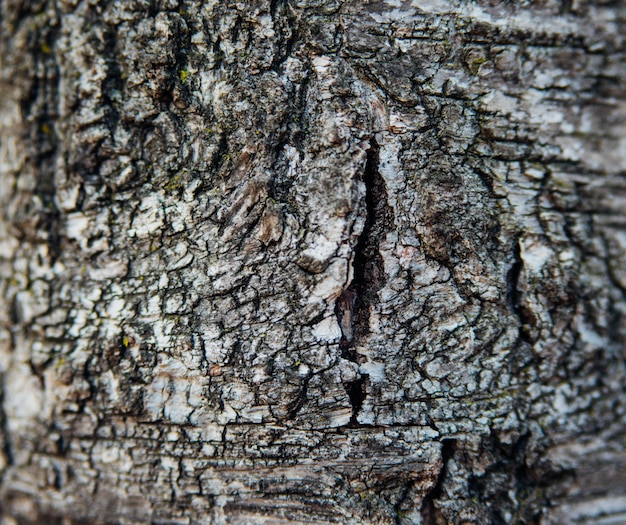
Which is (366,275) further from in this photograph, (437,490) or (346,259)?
(437,490)

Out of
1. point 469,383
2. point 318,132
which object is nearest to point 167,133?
point 318,132

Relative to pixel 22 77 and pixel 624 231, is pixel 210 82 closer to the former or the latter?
pixel 22 77

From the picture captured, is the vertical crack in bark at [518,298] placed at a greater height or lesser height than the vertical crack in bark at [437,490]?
greater

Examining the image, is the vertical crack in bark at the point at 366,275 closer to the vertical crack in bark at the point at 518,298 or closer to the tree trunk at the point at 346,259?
the tree trunk at the point at 346,259

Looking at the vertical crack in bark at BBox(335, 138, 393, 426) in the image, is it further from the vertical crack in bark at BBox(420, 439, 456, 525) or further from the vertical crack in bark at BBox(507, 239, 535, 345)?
the vertical crack in bark at BBox(507, 239, 535, 345)

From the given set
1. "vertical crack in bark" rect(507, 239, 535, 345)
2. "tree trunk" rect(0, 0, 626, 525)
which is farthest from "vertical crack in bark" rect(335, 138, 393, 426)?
"vertical crack in bark" rect(507, 239, 535, 345)

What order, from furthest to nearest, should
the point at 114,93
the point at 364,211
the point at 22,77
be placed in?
the point at 22,77, the point at 114,93, the point at 364,211

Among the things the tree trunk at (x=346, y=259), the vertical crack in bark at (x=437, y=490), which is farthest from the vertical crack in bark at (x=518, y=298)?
the vertical crack in bark at (x=437, y=490)
